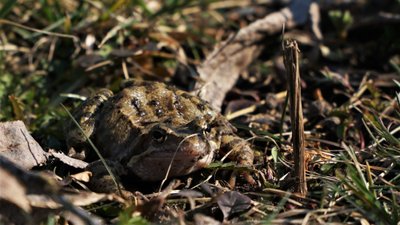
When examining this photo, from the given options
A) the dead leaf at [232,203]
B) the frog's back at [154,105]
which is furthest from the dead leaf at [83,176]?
the dead leaf at [232,203]

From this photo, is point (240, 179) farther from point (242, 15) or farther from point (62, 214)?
point (242, 15)

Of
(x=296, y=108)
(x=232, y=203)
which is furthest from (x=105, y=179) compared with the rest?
(x=296, y=108)

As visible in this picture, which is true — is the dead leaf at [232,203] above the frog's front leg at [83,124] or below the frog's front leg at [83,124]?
below

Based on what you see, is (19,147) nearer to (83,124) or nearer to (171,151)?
(83,124)

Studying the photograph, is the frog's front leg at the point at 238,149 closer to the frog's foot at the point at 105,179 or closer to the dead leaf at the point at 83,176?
the frog's foot at the point at 105,179

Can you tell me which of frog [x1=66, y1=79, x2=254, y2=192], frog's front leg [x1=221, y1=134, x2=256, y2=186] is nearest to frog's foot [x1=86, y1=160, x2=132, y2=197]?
frog [x1=66, y1=79, x2=254, y2=192]

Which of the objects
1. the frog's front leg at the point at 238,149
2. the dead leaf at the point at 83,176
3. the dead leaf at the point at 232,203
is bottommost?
the dead leaf at the point at 232,203
